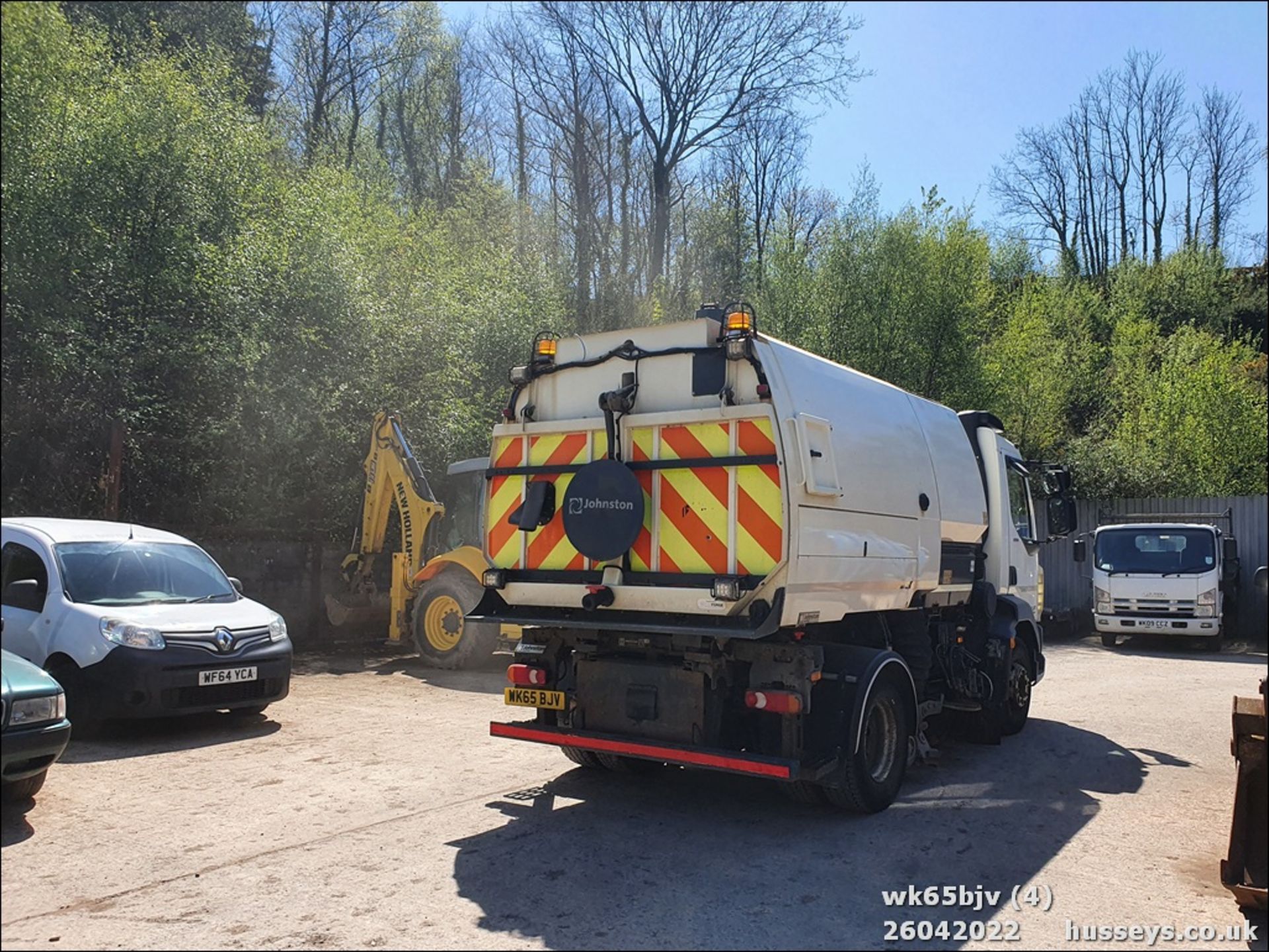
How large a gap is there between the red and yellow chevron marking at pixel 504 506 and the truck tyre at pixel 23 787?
304 centimetres

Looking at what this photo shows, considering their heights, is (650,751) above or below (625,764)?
above

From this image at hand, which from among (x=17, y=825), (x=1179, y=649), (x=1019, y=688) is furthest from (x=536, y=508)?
(x=1179, y=649)

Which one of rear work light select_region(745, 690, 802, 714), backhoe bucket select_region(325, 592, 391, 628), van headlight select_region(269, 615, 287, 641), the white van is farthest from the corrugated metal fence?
the white van

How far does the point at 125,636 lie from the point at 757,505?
5.53 metres

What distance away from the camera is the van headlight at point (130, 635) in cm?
795

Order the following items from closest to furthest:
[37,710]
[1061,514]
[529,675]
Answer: [37,710] < [529,675] < [1061,514]

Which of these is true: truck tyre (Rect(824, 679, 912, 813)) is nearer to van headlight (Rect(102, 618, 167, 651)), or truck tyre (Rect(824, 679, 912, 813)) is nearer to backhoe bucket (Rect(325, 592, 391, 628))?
van headlight (Rect(102, 618, 167, 651))

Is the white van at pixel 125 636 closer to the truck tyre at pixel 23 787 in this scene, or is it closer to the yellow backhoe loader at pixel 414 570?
the truck tyre at pixel 23 787

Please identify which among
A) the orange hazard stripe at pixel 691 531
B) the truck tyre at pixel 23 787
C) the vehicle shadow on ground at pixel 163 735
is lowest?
the vehicle shadow on ground at pixel 163 735

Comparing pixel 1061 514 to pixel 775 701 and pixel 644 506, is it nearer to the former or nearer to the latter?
pixel 775 701

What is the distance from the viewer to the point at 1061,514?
9.78m

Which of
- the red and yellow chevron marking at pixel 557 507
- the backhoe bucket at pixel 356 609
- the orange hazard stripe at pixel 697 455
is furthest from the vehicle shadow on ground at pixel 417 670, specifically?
the orange hazard stripe at pixel 697 455

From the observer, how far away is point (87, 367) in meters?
10.9

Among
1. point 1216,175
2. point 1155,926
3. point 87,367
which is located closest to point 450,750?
point 1155,926
